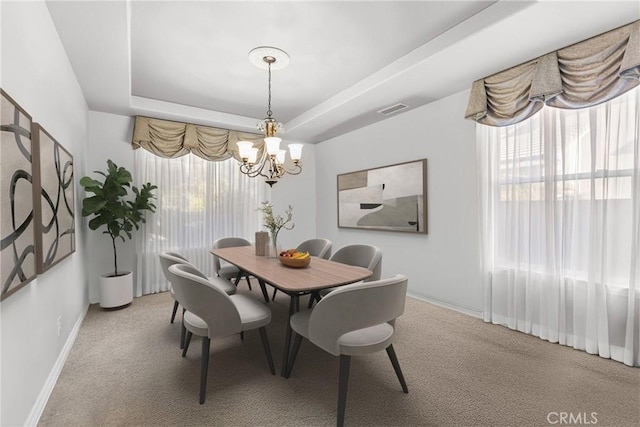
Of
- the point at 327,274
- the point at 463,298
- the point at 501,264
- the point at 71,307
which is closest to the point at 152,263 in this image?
the point at 71,307

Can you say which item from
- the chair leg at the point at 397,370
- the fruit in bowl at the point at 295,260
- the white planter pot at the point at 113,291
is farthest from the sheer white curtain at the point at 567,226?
the white planter pot at the point at 113,291

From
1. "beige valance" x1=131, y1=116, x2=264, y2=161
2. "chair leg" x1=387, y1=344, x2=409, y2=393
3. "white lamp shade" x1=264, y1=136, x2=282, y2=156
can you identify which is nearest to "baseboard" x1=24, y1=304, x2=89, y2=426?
"chair leg" x1=387, y1=344, x2=409, y2=393

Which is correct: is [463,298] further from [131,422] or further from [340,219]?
[131,422]

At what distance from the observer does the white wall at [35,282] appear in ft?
4.36

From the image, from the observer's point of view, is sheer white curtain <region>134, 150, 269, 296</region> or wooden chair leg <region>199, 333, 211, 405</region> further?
sheer white curtain <region>134, 150, 269, 296</region>

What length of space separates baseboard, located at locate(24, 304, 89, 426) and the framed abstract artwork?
355 centimetres

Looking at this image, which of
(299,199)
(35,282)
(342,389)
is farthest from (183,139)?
(342,389)

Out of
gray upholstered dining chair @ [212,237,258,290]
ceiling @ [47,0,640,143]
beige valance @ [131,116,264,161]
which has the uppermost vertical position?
ceiling @ [47,0,640,143]

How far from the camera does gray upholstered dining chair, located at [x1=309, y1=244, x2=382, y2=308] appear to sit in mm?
2613

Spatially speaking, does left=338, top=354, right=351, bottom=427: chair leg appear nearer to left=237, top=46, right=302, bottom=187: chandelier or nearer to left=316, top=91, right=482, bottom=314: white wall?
left=237, top=46, right=302, bottom=187: chandelier

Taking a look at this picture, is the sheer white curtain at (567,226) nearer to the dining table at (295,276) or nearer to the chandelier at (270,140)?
the dining table at (295,276)

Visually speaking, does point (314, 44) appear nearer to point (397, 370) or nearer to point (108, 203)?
point (397, 370)

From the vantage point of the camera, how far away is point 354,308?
58.9 inches

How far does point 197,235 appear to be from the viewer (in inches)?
173
